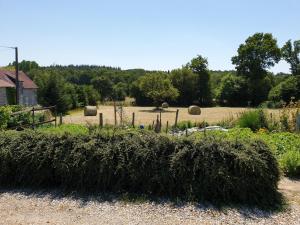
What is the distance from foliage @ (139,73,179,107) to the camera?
A: 53938mm

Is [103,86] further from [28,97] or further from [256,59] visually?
[28,97]

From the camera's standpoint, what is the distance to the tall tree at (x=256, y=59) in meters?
58.7

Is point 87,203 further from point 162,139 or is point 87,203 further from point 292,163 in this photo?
point 292,163

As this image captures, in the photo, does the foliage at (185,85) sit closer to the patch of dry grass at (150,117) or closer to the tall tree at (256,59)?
the tall tree at (256,59)

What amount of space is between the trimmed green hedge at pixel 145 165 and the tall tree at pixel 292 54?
59463 millimetres

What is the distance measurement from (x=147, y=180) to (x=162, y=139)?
2.78ft

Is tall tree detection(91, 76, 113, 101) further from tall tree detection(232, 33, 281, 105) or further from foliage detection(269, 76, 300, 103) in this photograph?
foliage detection(269, 76, 300, 103)

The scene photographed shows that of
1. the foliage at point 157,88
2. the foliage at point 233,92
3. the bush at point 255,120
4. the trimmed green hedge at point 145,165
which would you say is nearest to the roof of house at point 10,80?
the foliage at point 157,88

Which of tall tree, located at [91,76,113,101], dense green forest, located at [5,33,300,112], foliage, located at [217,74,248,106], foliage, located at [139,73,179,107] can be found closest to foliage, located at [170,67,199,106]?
dense green forest, located at [5,33,300,112]

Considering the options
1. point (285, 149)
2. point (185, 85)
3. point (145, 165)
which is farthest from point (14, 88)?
point (145, 165)

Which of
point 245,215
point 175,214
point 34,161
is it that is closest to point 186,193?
point 175,214

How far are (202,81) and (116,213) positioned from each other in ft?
183

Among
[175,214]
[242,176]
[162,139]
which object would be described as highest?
[162,139]

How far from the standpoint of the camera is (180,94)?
60.6 m
